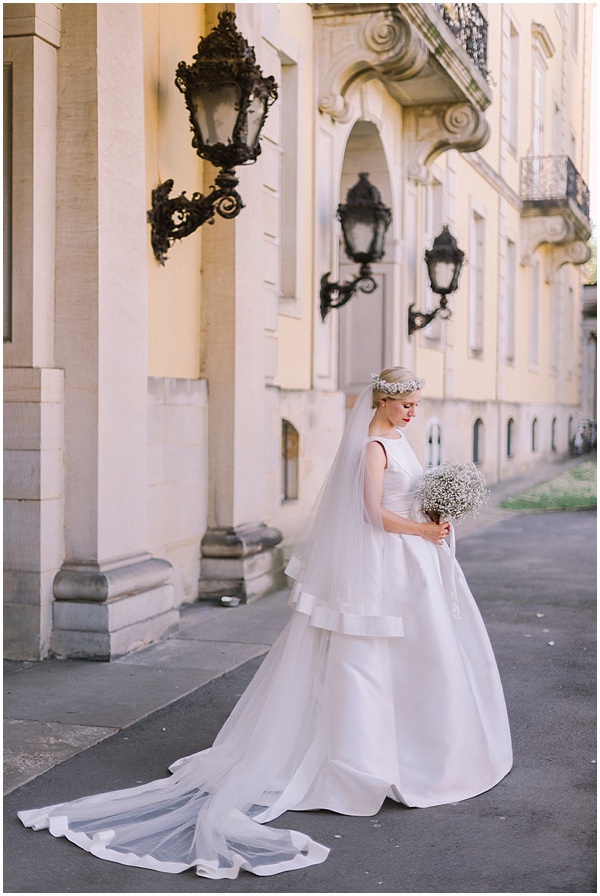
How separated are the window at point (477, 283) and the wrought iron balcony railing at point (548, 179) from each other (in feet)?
13.8

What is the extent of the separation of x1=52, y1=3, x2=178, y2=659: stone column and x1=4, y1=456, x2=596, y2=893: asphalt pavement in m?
0.35

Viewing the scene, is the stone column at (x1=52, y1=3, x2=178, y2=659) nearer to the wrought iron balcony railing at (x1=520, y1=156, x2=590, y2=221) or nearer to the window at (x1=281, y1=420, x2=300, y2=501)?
the window at (x1=281, y1=420, x2=300, y2=501)

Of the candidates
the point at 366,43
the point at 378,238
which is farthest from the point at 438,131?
the point at 378,238

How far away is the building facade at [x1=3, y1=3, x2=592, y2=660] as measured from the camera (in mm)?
6180

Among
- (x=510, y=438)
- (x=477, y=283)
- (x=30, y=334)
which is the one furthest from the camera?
(x=510, y=438)

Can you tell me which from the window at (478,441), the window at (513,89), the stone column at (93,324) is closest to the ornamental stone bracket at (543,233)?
the window at (513,89)

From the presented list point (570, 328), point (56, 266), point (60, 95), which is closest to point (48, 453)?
point (56, 266)

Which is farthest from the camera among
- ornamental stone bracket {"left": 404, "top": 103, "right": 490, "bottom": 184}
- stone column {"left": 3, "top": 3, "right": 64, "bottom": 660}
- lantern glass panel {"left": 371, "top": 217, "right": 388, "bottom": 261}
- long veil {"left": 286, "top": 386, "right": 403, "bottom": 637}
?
ornamental stone bracket {"left": 404, "top": 103, "right": 490, "bottom": 184}

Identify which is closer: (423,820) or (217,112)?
(423,820)

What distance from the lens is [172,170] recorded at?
7.75 m

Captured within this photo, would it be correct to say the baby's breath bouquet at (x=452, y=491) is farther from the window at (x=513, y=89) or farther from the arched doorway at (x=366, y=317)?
the window at (x=513, y=89)

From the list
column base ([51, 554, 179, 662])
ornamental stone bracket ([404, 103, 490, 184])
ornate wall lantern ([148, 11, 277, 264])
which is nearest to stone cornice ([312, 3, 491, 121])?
ornamental stone bracket ([404, 103, 490, 184])

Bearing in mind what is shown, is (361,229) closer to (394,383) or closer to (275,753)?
(394,383)

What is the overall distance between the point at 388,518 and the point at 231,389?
3807 millimetres
